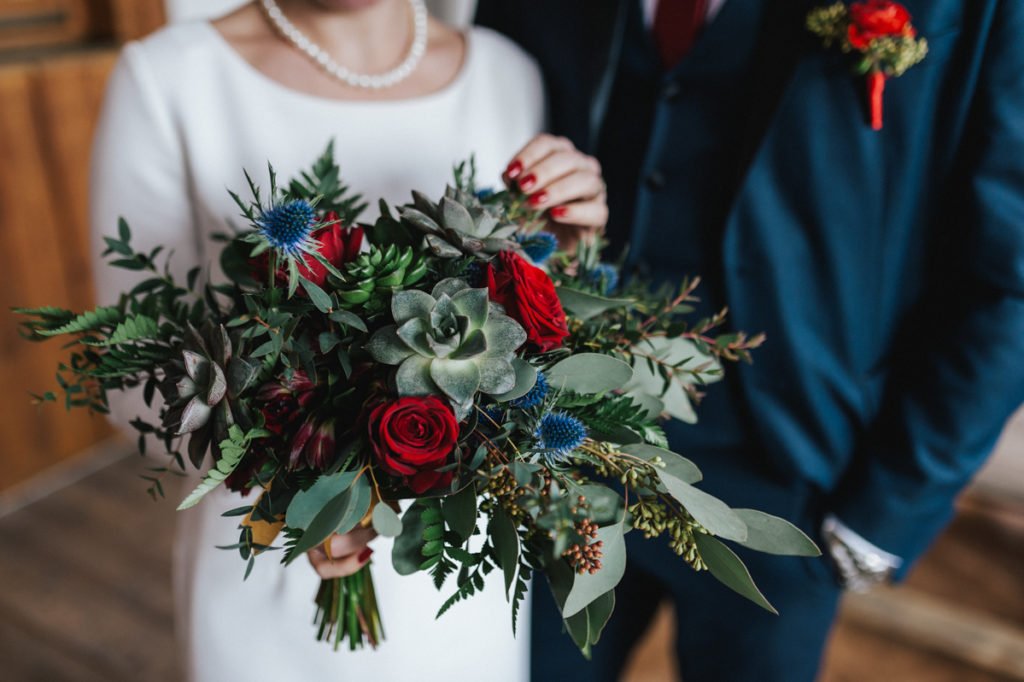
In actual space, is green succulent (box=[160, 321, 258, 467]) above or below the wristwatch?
above

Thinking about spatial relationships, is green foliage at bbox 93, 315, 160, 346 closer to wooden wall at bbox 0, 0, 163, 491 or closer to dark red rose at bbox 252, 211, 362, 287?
dark red rose at bbox 252, 211, 362, 287

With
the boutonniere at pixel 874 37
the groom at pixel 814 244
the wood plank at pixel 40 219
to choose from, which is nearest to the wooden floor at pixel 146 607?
the wood plank at pixel 40 219

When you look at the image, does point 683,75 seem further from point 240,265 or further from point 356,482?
point 356,482

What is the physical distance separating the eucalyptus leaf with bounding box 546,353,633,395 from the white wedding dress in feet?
1.55

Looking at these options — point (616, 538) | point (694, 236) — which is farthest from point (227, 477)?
point (694, 236)

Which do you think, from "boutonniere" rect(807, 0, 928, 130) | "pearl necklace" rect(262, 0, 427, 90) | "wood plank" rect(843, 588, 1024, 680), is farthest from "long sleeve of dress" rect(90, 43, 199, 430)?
"wood plank" rect(843, 588, 1024, 680)

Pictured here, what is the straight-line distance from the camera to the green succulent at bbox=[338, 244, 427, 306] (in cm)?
69

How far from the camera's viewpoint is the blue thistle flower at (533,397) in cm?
69

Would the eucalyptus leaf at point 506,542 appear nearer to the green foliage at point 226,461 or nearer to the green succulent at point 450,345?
the green succulent at point 450,345

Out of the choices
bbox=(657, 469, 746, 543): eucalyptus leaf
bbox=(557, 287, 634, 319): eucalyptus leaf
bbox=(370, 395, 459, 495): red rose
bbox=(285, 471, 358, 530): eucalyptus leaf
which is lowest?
bbox=(285, 471, 358, 530): eucalyptus leaf

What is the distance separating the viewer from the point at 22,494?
103 inches

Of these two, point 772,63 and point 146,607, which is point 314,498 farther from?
point 146,607

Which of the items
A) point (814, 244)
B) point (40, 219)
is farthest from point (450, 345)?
point (40, 219)

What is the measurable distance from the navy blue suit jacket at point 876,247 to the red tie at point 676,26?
0.23 ft
